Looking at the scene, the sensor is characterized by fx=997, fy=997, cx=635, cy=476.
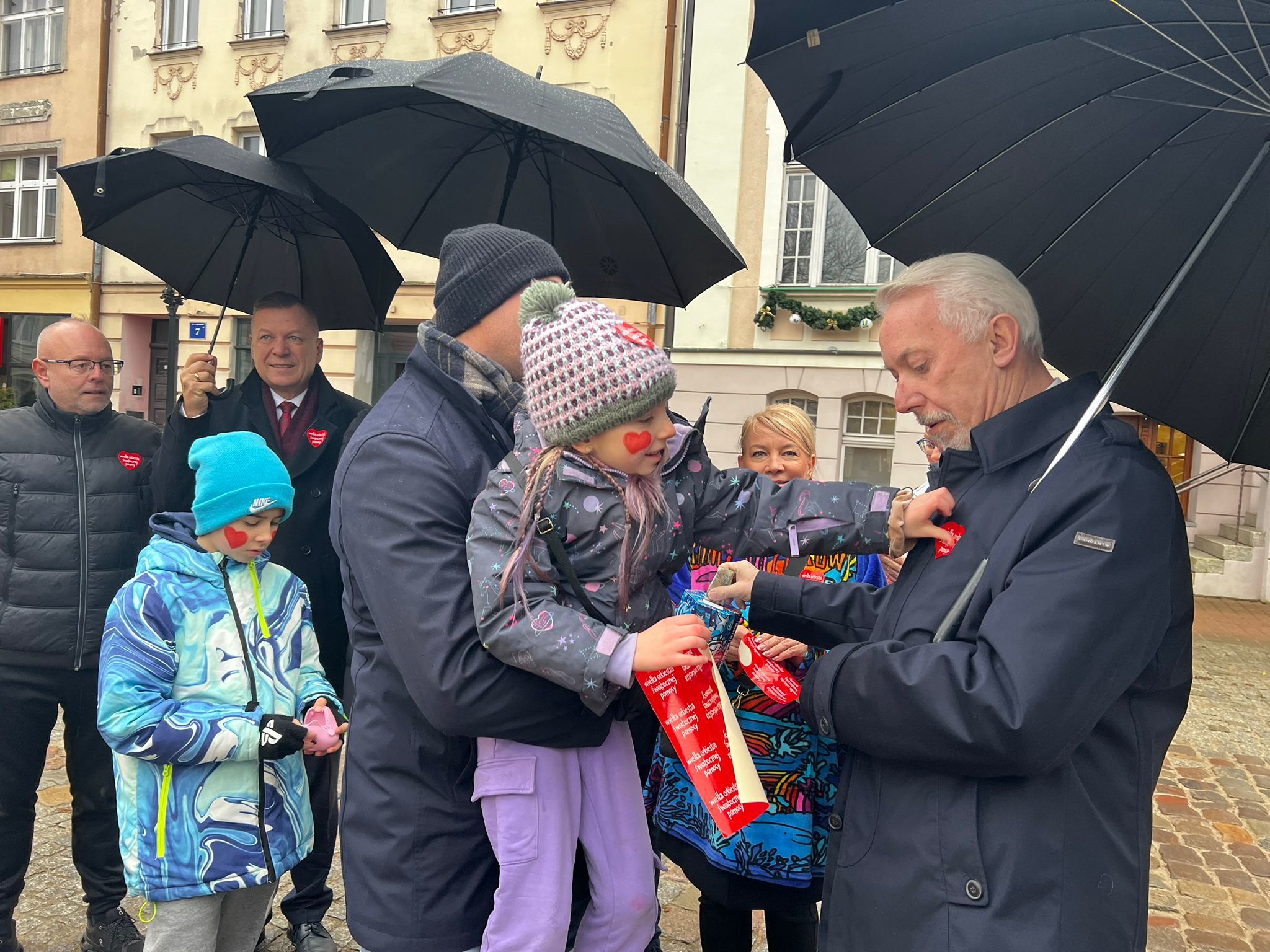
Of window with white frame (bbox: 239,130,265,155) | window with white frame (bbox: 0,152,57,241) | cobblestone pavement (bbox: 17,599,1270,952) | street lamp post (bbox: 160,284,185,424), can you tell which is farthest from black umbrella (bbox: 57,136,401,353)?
window with white frame (bbox: 0,152,57,241)

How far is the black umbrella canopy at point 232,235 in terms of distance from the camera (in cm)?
371

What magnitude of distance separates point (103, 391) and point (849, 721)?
9.58 feet

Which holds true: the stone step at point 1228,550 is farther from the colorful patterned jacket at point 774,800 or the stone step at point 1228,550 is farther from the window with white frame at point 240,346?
the window with white frame at point 240,346

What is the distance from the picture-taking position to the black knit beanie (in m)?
2.02

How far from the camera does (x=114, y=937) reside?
3.30 m

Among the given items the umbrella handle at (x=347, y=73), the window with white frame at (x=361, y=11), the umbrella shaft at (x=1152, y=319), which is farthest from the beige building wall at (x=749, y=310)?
the umbrella shaft at (x=1152, y=319)

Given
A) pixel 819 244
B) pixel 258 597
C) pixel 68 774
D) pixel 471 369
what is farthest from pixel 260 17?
pixel 471 369

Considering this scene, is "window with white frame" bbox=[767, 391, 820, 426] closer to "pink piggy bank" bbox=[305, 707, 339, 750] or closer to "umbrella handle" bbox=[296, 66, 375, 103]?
"umbrella handle" bbox=[296, 66, 375, 103]

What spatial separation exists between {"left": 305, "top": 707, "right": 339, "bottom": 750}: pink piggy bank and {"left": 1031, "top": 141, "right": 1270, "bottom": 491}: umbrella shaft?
6.06 feet

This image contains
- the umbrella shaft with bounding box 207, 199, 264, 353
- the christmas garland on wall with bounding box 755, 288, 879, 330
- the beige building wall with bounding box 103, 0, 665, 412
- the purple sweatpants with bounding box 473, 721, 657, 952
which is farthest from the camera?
the beige building wall with bounding box 103, 0, 665, 412

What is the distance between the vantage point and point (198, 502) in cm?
261

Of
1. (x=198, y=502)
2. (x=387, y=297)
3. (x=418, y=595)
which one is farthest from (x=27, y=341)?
(x=418, y=595)

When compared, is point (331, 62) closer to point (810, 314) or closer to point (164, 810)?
point (810, 314)

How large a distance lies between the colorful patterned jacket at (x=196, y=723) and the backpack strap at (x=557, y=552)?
3.83 ft
